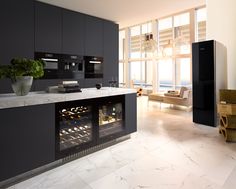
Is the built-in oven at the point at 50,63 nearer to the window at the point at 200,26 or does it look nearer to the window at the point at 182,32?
the window at the point at 182,32

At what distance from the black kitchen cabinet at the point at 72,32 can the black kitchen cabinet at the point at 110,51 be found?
765mm

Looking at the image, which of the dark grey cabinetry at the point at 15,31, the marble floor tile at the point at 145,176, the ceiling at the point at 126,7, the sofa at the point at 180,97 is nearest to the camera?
the marble floor tile at the point at 145,176

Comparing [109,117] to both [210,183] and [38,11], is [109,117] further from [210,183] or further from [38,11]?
[38,11]

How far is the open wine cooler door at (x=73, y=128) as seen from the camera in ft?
7.82

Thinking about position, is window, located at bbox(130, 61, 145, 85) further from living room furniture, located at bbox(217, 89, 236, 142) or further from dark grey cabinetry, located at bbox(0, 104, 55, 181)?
dark grey cabinetry, located at bbox(0, 104, 55, 181)

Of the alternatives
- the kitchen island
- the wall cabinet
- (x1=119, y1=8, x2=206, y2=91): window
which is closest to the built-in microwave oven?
the wall cabinet

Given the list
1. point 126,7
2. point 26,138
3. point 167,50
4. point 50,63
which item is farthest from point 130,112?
point 167,50

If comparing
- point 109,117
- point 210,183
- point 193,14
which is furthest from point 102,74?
point 193,14

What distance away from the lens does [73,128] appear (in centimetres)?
256

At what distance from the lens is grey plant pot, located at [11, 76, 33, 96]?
2.11 metres

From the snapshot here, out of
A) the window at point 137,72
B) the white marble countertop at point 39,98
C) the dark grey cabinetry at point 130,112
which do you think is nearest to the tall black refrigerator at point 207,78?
the dark grey cabinetry at point 130,112

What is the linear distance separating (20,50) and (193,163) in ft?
12.1

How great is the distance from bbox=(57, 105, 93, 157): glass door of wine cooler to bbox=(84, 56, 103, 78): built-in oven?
2317 mm

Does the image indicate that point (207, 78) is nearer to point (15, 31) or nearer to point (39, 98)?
point (39, 98)
